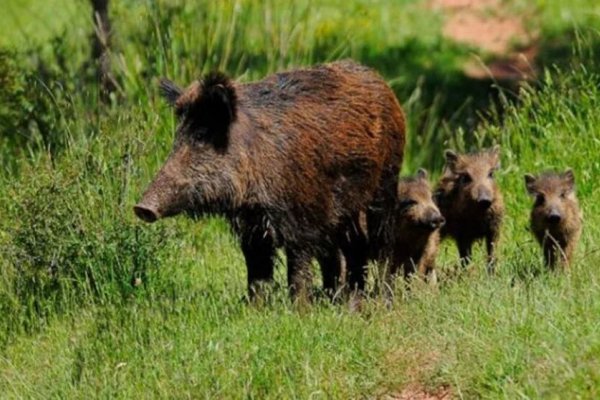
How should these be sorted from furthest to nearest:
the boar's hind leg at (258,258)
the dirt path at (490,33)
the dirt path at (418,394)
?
1. the dirt path at (490,33)
2. the boar's hind leg at (258,258)
3. the dirt path at (418,394)

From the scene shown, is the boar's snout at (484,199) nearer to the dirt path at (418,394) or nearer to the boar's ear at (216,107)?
the boar's ear at (216,107)

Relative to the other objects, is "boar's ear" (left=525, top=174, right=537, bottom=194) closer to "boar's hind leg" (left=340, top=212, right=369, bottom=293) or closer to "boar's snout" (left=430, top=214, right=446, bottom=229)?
"boar's snout" (left=430, top=214, right=446, bottom=229)

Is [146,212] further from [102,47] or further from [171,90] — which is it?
[102,47]

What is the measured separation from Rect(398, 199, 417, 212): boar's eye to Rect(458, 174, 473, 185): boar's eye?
44cm

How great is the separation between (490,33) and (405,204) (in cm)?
1125

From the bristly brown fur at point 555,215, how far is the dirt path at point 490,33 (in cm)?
946

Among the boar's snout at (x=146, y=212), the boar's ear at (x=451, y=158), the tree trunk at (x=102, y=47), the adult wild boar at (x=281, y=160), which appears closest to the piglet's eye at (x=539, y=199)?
the boar's ear at (x=451, y=158)

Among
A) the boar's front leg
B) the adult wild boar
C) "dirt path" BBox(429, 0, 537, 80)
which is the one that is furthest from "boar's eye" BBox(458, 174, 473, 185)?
"dirt path" BBox(429, 0, 537, 80)

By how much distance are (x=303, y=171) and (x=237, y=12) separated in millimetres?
5746

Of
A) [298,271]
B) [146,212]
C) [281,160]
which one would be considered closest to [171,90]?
[281,160]

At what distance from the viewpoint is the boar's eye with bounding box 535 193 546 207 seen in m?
Result: 10.7

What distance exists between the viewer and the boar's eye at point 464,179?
11219mm

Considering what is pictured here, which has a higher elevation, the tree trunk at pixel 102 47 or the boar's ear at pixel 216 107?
the boar's ear at pixel 216 107

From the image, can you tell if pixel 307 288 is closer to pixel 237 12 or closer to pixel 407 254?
pixel 407 254
